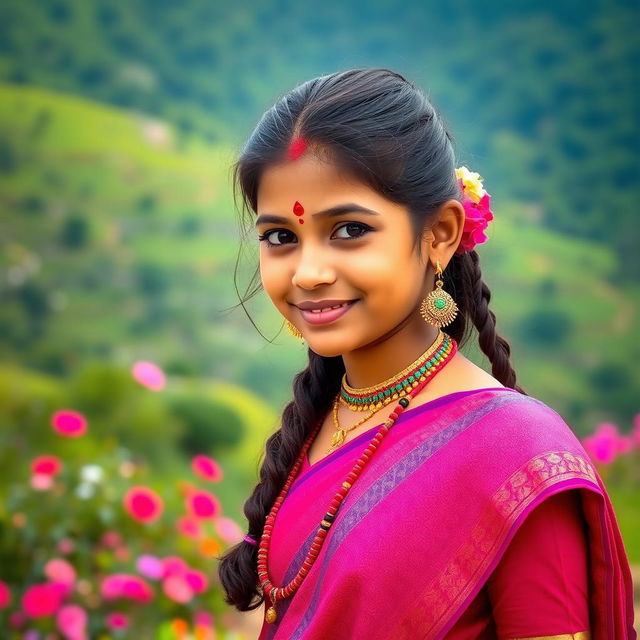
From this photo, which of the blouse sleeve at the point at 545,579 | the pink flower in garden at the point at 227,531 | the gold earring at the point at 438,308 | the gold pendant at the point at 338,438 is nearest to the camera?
the blouse sleeve at the point at 545,579

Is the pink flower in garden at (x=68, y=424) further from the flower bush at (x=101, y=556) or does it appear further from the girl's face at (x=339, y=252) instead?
the girl's face at (x=339, y=252)

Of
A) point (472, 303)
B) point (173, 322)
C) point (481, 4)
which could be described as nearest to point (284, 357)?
point (173, 322)

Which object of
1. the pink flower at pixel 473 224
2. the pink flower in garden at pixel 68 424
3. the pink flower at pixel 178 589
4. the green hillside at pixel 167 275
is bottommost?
the pink flower at pixel 178 589

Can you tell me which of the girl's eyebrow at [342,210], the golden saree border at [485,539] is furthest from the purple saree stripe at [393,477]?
the girl's eyebrow at [342,210]

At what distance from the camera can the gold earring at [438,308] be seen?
175cm

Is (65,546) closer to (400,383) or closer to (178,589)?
(178,589)

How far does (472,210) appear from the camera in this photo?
72.3 inches

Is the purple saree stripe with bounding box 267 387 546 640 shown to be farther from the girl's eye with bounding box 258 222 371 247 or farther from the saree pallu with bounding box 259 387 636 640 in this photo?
the girl's eye with bounding box 258 222 371 247

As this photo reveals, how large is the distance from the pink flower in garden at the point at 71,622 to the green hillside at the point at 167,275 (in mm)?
2741

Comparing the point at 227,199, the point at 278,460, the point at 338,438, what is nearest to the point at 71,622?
the point at 278,460

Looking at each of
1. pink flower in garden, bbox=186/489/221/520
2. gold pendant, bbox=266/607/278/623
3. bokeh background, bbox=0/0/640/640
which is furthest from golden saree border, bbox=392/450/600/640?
bokeh background, bbox=0/0/640/640

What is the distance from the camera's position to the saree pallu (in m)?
1.52

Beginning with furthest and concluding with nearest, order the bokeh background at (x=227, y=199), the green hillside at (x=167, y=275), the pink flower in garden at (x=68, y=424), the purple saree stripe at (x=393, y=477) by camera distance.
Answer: the green hillside at (x=167, y=275) < the bokeh background at (x=227, y=199) < the pink flower in garden at (x=68, y=424) < the purple saree stripe at (x=393, y=477)

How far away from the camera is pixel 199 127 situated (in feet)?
22.7
